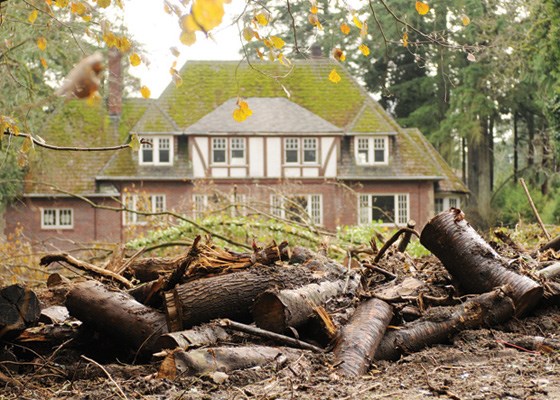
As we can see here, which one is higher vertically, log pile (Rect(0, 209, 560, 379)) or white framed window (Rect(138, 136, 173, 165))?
white framed window (Rect(138, 136, 173, 165))

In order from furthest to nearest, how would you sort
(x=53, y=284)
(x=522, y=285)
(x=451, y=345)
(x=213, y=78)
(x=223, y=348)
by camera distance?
(x=213, y=78), (x=53, y=284), (x=522, y=285), (x=451, y=345), (x=223, y=348)

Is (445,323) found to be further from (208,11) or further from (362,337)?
(208,11)

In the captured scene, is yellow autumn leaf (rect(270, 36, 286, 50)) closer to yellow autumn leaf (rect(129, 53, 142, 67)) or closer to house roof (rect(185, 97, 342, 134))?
yellow autumn leaf (rect(129, 53, 142, 67))

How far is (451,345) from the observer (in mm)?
5957

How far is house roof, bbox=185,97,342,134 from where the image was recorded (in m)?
38.4

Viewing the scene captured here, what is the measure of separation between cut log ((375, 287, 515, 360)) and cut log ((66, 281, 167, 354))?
1545 millimetres

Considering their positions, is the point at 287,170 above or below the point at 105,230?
above

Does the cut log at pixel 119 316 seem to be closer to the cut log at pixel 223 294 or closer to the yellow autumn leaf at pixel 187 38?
the cut log at pixel 223 294

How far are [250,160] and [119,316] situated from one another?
3279 centimetres

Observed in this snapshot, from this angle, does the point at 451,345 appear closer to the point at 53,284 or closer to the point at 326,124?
the point at 53,284

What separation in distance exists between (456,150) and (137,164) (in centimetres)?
1602

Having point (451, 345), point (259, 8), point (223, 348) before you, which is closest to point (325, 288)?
point (451, 345)

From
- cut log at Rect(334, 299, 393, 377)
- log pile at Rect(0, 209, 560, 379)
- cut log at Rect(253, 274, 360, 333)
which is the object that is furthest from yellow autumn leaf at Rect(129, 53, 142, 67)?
cut log at Rect(334, 299, 393, 377)

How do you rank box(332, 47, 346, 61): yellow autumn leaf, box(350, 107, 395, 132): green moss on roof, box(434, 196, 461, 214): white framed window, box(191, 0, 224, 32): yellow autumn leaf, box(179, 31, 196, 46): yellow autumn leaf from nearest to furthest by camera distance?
1. box(191, 0, 224, 32): yellow autumn leaf
2. box(179, 31, 196, 46): yellow autumn leaf
3. box(332, 47, 346, 61): yellow autumn leaf
4. box(350, 107, 395, 132): green moss on roof
5. box(434, 196, 461, 214): white framed window
